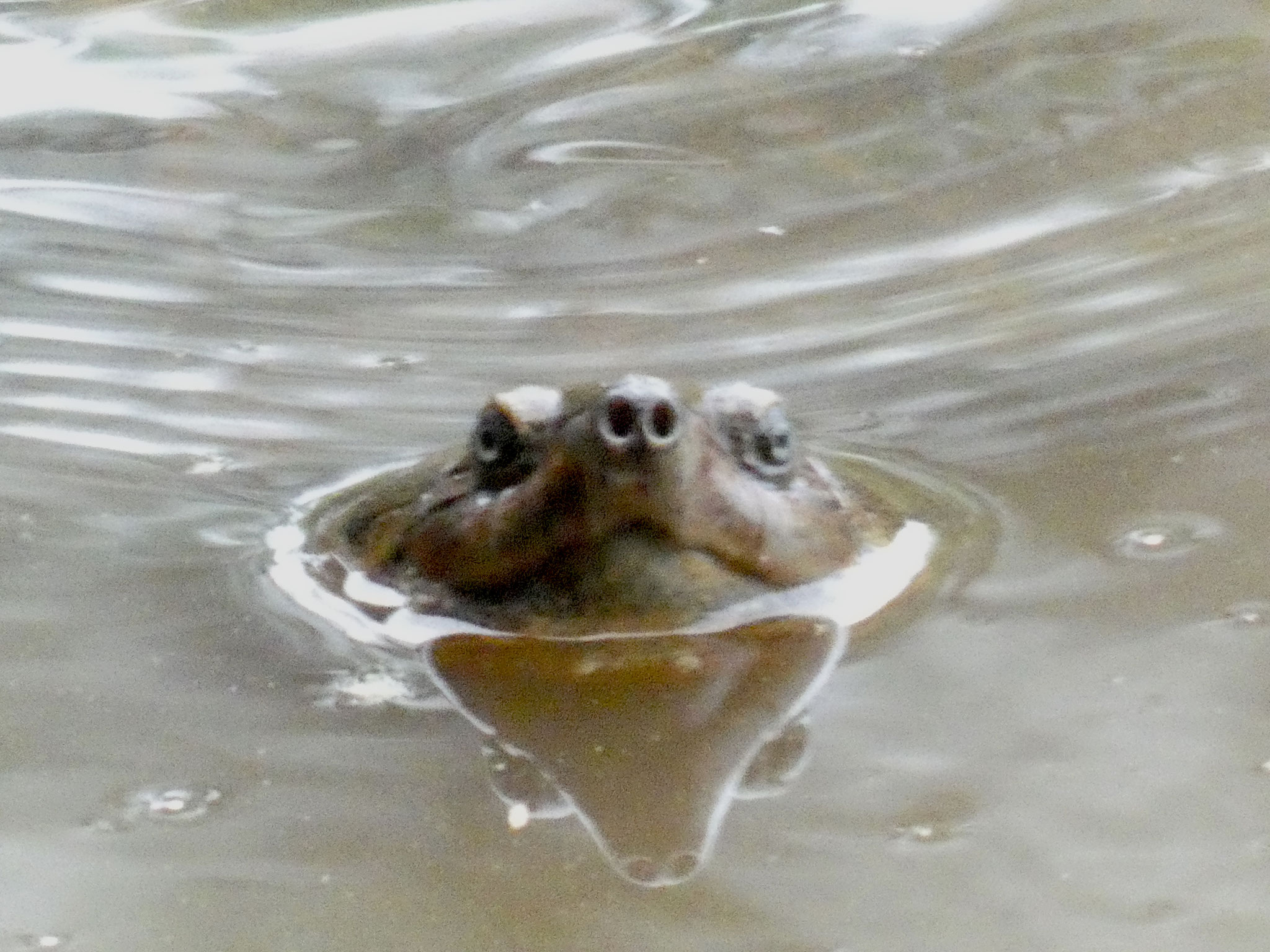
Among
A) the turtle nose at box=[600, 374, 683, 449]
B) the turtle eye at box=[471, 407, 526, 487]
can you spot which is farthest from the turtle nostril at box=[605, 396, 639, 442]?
the turtle eye at box=[471, 407, 526, 487]

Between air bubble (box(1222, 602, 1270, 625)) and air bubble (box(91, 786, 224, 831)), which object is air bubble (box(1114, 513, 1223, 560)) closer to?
air bubble (box(1222, 602, 1270, 625))

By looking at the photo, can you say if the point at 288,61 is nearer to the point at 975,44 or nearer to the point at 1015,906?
the point at 975,44

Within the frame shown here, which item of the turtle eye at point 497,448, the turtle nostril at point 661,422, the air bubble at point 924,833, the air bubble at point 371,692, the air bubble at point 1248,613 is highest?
the turtle nostril at point 661,422

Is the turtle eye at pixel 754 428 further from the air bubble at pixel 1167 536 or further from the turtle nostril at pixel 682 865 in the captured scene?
the turtle nostril at pixel 682 865

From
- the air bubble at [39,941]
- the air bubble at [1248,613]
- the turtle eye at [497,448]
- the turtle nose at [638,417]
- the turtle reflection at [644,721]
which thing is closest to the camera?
the air bubble at [39,941]

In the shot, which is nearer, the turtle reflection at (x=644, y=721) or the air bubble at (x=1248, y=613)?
the turtle reflection at (x=644, y=721)

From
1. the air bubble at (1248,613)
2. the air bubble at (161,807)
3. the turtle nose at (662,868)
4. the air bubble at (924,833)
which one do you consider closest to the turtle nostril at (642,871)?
the turtle nose at (662,868)

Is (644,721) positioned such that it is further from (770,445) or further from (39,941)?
(39,941)

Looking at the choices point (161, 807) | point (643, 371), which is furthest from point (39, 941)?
point (643, 371)

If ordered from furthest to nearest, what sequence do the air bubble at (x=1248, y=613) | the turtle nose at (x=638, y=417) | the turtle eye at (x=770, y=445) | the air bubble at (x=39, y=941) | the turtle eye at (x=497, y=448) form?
the turtle eye at (x=770, y=445)
the turtle eye at (x=497, y=448)
the air bubble at (x=1248, y=613)
the turtle nose at (x=638, y=417)
the air bubble at (x=39, y=941)
